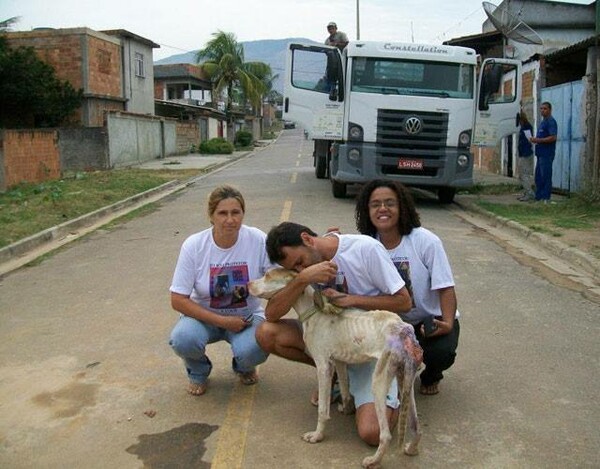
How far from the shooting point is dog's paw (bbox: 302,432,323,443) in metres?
3.32

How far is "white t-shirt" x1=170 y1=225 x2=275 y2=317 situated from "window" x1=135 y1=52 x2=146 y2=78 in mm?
30225

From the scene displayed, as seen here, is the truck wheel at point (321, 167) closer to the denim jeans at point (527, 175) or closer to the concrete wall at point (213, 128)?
the denim jeans at point (527, 175)

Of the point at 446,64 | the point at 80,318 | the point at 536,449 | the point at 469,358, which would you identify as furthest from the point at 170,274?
the point at 446,64

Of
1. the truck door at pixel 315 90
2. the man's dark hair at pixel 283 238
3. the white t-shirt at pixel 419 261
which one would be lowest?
the white t-shirt at pixel 419 261

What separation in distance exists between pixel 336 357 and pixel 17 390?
215 cm

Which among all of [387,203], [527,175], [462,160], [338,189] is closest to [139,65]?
[338,189]

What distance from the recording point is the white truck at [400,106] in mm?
12117

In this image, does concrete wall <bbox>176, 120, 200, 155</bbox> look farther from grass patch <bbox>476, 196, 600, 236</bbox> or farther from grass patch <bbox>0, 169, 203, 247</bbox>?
grass patch <bbox>476, 196, 600, 236</bbox>

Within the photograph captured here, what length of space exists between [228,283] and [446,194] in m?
10.2

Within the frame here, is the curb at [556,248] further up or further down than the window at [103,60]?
further down

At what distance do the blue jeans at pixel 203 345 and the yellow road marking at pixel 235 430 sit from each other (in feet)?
0.54

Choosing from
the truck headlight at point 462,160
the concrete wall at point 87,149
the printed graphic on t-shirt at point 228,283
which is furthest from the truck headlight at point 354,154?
the concrete wall at point 87,149

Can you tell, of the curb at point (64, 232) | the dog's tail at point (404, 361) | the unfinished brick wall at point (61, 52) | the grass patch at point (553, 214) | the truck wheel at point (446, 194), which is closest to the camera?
the dog's tail at point (404, 361)

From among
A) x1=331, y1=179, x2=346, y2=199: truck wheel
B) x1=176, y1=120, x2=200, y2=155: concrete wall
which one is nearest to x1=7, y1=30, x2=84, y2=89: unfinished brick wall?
x1=176, y1=120, x2=200, y2=155: concrete wall
